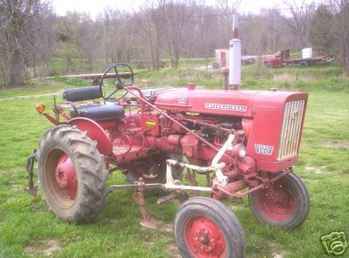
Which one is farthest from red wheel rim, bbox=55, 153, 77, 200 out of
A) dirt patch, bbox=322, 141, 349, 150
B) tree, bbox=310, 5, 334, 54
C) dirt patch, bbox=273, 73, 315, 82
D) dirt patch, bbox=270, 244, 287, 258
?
tree, bbox=310, 5, 334, 54

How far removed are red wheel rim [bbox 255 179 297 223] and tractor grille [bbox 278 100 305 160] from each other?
0.47 m

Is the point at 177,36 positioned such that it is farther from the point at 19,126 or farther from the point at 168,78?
the point at 19,126

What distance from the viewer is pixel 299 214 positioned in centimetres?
409

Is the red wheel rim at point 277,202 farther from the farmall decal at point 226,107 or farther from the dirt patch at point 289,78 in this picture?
the dirt patch at point 289,78

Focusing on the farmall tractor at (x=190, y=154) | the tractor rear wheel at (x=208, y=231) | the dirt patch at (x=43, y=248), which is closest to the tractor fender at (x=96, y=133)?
the farmall tractor at (x=190, y=154)

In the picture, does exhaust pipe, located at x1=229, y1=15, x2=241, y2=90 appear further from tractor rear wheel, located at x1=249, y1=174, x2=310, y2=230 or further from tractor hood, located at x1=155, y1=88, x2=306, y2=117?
tractor rear wheel, located at x1=249, y1=174, x2=310, y2=230

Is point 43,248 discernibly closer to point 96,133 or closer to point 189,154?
point 96,133

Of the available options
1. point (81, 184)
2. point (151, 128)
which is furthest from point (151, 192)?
point (81, 184)

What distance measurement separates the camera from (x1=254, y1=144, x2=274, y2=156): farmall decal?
3.69 metres

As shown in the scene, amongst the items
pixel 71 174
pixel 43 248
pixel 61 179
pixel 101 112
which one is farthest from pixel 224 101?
pixel 43 248

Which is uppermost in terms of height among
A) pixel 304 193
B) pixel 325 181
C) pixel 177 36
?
pixel 177 36

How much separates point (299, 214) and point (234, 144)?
2.96 ft

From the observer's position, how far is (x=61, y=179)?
441cm

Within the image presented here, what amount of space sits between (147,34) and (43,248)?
25795 mm
